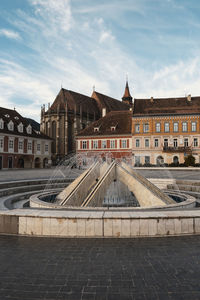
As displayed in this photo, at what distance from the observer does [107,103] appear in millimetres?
73562

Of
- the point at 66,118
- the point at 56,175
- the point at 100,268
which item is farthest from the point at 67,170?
the point at 100,268

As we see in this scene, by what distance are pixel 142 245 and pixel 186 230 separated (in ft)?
4.75

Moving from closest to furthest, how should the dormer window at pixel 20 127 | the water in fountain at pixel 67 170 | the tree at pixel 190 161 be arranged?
the water in fountain at pixel 67 170
the tree at pixel 190 161
the dormer window at pixel 20 127

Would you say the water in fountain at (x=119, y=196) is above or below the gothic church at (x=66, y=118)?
below

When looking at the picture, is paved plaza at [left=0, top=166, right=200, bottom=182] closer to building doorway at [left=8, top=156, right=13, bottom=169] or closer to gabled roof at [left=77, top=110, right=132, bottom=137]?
building doorway at [left=8, top=156, right=13, bottom=169]

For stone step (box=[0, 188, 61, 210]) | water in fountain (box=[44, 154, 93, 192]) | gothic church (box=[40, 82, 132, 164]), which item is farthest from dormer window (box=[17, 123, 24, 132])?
stone step (box=[0, 188, 61, 210])

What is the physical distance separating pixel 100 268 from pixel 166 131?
42217mm

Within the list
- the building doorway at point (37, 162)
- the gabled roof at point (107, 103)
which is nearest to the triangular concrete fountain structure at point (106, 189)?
the building doorway at point (37, 162)

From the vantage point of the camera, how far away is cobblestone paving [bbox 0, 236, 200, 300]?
3.39m

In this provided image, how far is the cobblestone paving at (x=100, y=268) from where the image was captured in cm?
339

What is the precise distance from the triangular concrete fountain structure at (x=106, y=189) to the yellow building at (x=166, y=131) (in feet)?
112

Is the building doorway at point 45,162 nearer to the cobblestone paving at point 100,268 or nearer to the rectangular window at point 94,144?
the rectangular window at point 94,144

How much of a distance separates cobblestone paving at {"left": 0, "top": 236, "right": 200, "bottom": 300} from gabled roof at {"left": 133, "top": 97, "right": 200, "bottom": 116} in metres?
40.6

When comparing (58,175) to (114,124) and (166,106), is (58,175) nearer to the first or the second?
(114,124)
